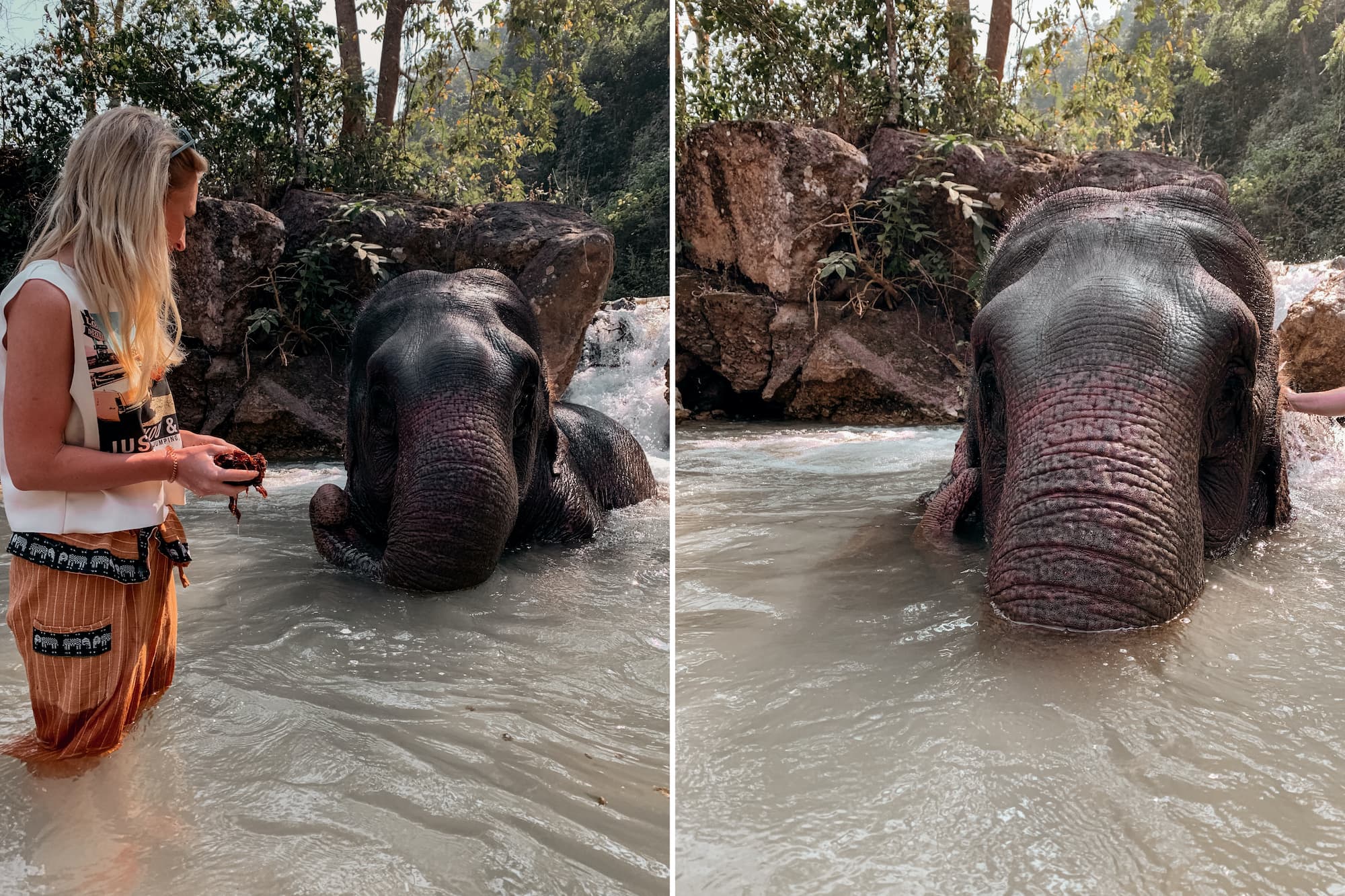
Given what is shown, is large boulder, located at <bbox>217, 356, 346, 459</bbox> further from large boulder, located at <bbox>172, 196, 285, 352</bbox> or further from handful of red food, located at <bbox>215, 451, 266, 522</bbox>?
handful of red food, located at <bbox>215, 451, 266, 522</bbox>

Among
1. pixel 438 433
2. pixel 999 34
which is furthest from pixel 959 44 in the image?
pixel 438 433

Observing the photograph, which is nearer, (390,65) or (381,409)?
(381,409)

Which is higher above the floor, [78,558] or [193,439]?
[193,439]

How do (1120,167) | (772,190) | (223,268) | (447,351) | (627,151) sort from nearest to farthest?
(447,351)
(223,268)
(1120,167)
(772,190)
(627,151)

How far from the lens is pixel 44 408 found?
2.34 metres

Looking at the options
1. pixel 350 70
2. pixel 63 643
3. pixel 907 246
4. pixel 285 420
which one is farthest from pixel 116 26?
pixel 63 643

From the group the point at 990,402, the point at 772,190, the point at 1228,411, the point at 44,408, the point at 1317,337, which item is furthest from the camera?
the point at 772,190

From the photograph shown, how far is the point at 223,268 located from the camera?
10914 mm

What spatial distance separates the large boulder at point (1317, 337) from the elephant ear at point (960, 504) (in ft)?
19.6

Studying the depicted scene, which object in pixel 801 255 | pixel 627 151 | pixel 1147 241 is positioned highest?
pixel 627 151

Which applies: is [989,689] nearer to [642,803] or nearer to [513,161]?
[642,803]

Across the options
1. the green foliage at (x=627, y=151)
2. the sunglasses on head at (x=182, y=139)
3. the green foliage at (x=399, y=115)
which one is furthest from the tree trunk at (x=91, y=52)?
the sunglasses on head at (x=182, y=139)

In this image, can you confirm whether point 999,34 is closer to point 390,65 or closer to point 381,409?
point 390,65

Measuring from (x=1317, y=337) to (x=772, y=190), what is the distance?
620 centimetres
